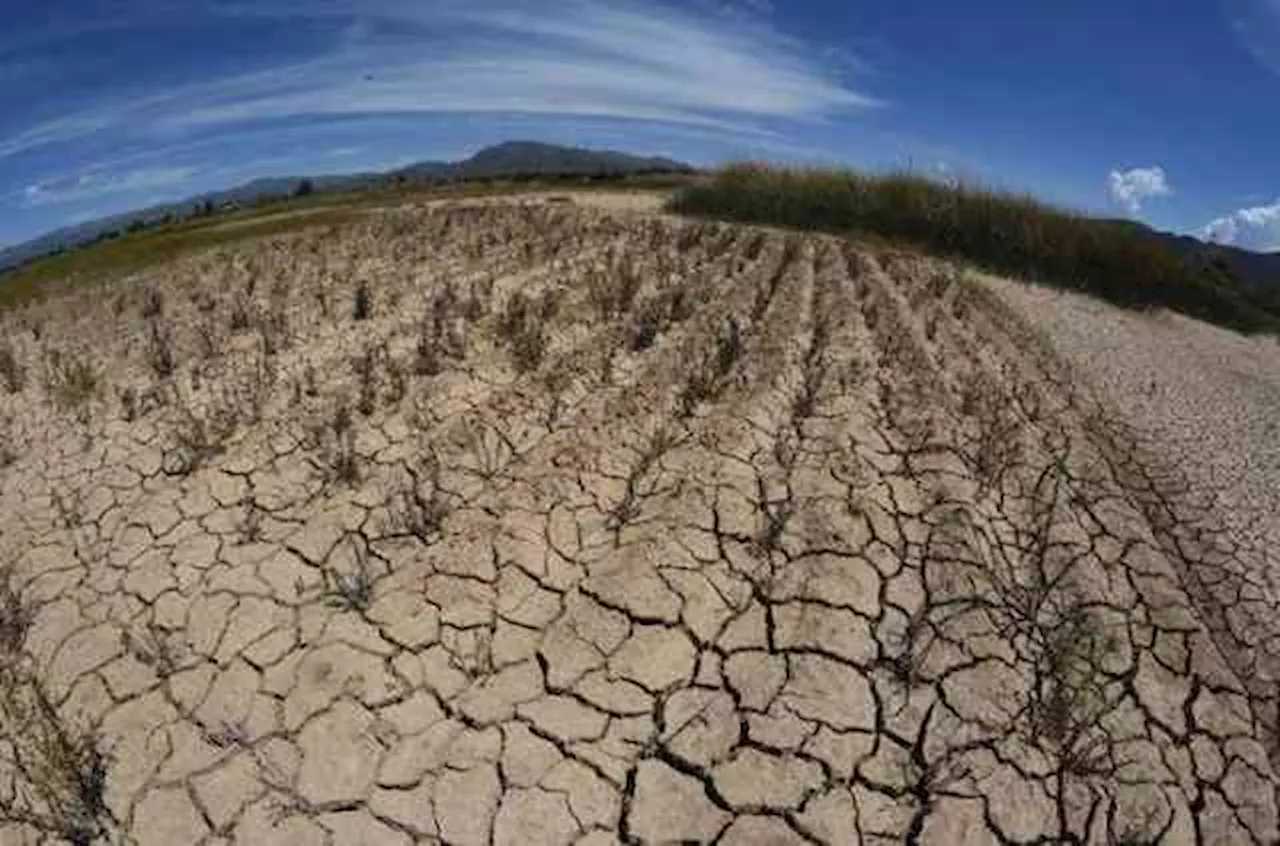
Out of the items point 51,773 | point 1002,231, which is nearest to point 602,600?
point 51,773

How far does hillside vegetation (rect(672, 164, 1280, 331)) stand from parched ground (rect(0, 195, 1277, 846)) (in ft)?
17.5

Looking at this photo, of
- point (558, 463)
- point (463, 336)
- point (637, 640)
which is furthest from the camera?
point (463, 336)

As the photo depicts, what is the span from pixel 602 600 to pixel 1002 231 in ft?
33.8

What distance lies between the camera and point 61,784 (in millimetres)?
3818

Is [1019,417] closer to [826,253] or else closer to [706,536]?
[706,536]

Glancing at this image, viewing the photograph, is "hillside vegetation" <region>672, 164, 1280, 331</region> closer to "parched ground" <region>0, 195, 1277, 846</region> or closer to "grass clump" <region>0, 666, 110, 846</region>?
"parched ground" <region>0, 195, 1277, 846</region>

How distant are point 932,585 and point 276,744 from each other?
3.19 metres

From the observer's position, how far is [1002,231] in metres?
12.9

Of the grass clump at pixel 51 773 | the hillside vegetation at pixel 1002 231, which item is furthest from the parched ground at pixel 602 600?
the hillside vegetation at pixel 1002 231

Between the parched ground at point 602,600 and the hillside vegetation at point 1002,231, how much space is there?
17.5 ft

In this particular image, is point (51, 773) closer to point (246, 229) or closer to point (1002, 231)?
point (1002, 231)

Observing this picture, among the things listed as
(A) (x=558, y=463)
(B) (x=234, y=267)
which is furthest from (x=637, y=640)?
(B) (x=234, y=267)

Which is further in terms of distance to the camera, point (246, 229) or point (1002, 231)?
point (246, 229)

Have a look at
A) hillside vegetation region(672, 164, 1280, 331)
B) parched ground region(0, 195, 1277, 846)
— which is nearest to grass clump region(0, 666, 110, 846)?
parched ground region(0, 195, 1277, 846)
